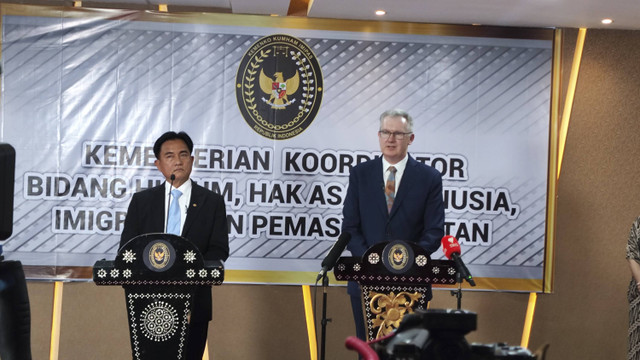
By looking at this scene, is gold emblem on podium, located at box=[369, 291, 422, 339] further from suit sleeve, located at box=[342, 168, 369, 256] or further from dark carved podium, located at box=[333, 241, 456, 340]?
suit sleeve, located at box=[342, 168, 369, 256]

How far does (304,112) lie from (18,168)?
7.74ft

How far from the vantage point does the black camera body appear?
173 centimetres

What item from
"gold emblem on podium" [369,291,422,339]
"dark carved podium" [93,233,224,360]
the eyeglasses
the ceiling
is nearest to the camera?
"dark carved podium" [93,233,224,360]

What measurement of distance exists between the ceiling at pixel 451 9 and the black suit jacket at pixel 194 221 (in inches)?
81.3

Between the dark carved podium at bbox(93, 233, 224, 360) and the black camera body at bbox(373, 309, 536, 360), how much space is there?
7.89ft

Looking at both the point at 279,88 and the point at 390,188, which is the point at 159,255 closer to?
the point at 390,188

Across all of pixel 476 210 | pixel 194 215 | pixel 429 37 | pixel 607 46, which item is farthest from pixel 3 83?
pixel 607 46

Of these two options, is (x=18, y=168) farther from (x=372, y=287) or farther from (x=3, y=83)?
(x=372, y=287)

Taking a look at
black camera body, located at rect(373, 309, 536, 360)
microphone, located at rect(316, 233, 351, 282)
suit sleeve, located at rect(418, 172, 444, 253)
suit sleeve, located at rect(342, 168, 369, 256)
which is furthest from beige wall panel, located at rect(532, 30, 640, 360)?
black camera body, located at rect(373, 309, 536, 360)

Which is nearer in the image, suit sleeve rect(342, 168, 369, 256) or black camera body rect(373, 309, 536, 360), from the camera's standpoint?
black camera body rect(373, 309, 536, 360)

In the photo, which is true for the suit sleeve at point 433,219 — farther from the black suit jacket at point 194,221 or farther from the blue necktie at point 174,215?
the blue necktie at point 174,215

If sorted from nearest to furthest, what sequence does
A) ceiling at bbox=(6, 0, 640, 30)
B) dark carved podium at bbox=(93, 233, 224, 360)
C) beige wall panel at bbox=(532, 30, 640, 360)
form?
dark carved podium at bbox=(93, 233, 224, 360)
ceiling at bbox=(6, 0, 640, 30)
beige wall panel at bbox=(532, 30, 640, 360)

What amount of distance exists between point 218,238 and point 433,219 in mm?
1495

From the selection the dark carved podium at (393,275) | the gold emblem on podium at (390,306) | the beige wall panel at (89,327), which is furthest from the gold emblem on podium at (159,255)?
the beige wall panel at (89,327)
